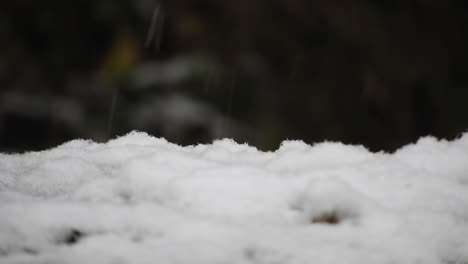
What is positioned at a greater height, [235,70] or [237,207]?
[235,70]

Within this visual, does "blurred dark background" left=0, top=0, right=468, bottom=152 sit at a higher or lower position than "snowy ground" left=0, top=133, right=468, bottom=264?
higher

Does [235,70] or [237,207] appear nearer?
[237,207]

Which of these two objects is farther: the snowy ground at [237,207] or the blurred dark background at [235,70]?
the blurred dark background at [235,70]

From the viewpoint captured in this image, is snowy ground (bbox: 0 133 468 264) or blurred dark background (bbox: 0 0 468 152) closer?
snowy ground (bbox: 0 133 468 264)

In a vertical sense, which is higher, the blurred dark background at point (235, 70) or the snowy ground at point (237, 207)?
the blurred dark background at point (235, 70)

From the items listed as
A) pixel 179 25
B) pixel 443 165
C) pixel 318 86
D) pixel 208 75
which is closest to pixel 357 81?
pixel 318 86
